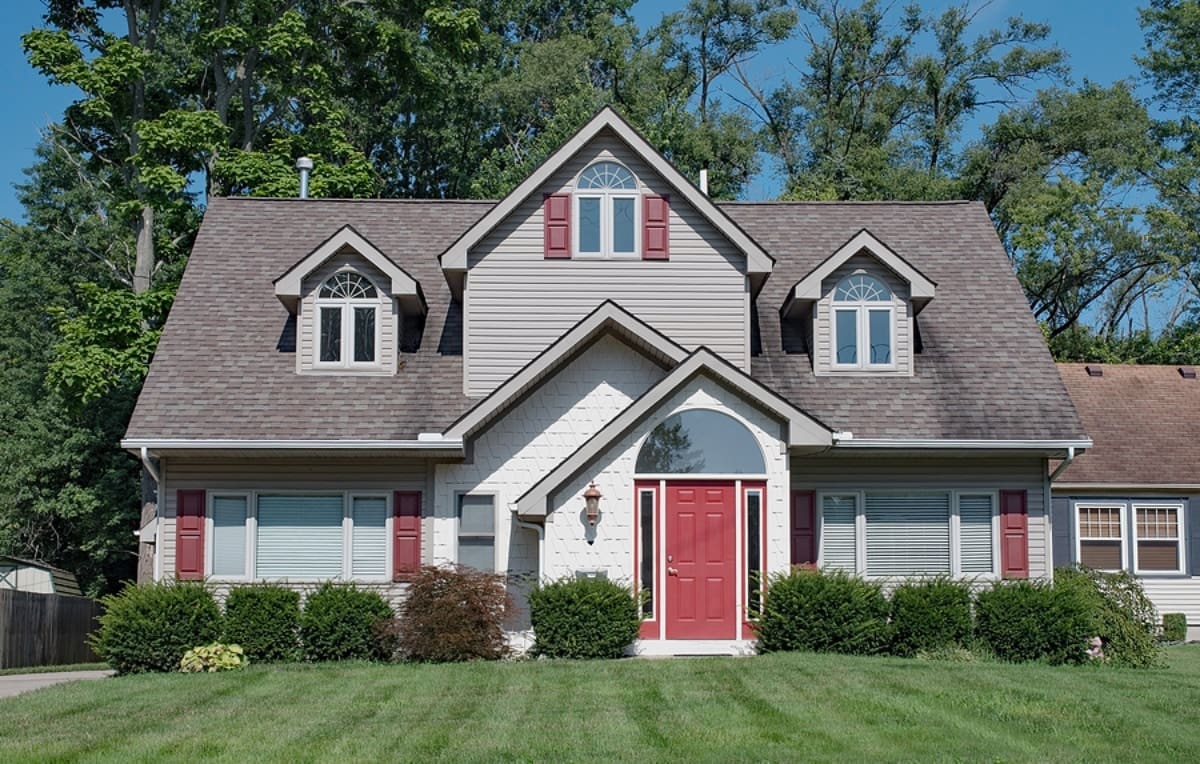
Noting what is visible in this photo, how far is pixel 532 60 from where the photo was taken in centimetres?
4738

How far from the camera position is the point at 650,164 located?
920 inches

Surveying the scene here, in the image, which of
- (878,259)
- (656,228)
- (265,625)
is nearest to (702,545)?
(656,228)

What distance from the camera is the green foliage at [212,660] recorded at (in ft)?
65.8

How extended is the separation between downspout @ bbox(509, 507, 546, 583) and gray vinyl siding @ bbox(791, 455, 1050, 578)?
13.4 feet

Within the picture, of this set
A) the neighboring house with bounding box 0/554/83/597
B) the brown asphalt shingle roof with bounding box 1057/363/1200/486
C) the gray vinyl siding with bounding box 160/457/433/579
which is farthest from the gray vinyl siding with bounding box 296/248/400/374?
the brown asphalt shingle roof with bounding box 1057/363/1200/486

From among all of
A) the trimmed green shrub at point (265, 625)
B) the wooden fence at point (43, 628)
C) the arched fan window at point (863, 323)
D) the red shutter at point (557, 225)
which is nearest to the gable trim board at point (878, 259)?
the arched fan window at point (863, 323)

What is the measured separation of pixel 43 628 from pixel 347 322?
33.9 feet

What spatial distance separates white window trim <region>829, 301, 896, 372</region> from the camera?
23688 millimetres

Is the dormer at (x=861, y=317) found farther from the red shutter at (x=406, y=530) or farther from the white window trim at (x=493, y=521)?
the red shutter at (x=406, y=530)

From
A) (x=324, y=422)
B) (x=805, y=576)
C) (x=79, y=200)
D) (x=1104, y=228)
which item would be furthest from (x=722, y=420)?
(x=79, y=200)

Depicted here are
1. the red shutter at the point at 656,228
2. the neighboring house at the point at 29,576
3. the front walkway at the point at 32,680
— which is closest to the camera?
the front walkway at the point at 32,680

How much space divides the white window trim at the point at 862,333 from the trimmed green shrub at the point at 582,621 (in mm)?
5828

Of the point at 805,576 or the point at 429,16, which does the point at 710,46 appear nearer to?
the point at 429,16

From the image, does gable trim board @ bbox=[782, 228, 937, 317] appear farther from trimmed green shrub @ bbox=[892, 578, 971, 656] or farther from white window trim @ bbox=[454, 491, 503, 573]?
white window trim @ bbox=[454, 491, 503, 573]
